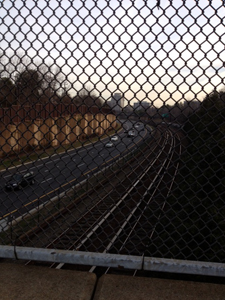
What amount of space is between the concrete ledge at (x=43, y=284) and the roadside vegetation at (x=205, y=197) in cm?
57

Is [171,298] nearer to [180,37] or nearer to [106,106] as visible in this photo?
[106,106]

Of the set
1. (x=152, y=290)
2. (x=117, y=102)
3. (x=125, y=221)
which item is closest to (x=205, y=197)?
(x=152, y=290)

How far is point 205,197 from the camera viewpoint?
2.66m

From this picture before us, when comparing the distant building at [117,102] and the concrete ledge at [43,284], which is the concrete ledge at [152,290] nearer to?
the concrete ledge at [43,284]

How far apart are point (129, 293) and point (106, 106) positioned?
139cm

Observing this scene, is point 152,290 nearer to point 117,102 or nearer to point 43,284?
point 43,284

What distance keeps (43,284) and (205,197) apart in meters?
1.60

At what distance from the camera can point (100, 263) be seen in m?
1.96

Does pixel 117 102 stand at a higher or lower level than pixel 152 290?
higher

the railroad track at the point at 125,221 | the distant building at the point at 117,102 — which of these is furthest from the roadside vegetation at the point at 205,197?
the distant building at the point at 117,102

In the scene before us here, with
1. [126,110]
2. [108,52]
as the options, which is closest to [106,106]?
[126,110]

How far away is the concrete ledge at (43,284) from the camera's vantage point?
1.82 meters

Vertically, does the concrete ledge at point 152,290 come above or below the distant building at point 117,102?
below

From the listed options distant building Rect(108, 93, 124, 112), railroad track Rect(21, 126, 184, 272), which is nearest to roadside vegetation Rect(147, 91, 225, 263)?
railroad track Rect(21, 126, 184, 272)
